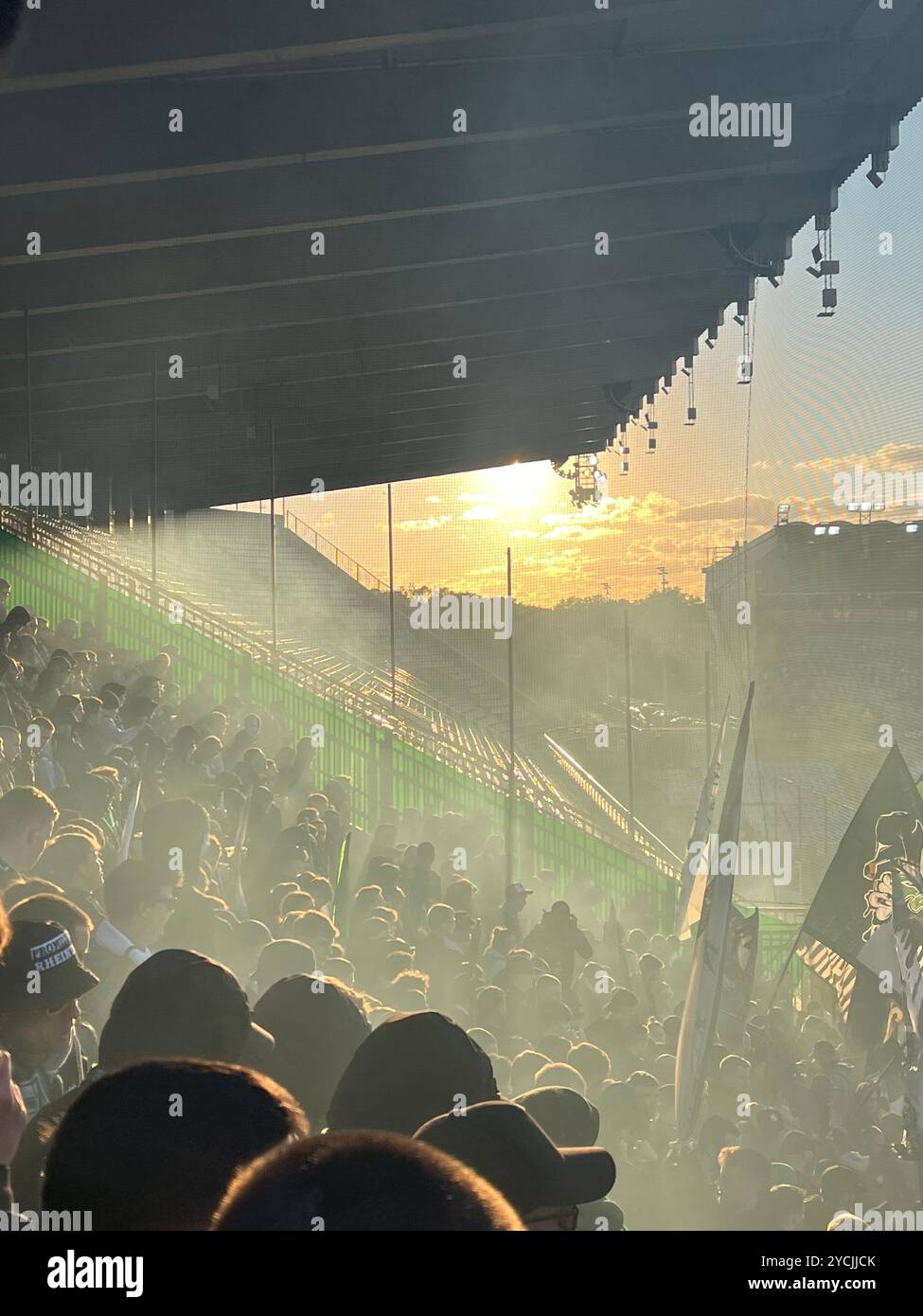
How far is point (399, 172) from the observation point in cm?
770

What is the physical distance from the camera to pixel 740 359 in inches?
476

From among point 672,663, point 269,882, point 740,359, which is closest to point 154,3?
point 269,882

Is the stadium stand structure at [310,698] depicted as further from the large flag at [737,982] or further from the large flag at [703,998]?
the large flag at [703,998]

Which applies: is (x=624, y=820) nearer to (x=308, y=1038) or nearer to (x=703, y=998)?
(x=703, y=998)

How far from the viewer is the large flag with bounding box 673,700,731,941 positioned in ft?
34.2


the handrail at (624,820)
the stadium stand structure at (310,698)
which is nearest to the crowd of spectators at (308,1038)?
the stadium stand structure at (310,698)

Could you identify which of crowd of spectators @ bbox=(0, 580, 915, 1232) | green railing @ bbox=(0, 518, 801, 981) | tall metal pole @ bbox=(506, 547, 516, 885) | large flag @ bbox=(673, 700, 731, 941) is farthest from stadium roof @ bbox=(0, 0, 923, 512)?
large flag @ bbox=(673, 700, 731, 941)

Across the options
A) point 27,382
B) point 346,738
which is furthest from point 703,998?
point 346,738

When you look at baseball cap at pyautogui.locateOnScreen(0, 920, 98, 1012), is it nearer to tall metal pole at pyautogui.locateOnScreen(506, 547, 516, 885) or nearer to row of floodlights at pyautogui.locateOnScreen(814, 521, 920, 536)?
tall metal pole at pyautogui.locateOnScreen(506, 547, 516, 885)

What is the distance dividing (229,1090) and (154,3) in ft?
16.5

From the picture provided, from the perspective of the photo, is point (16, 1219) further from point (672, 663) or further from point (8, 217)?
point (672, 663)

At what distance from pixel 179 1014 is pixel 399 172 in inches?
251

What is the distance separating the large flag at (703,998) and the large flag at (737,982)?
1.40 metres

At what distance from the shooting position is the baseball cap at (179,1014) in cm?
249
